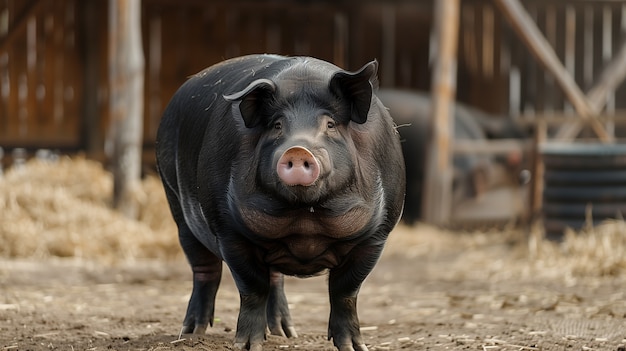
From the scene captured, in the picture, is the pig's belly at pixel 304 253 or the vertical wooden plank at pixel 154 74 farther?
the vertical wooden plank at pixel 154 74

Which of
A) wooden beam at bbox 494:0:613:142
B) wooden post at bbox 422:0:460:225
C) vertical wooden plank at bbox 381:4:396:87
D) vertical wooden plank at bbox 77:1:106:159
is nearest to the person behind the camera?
wooden post at bbox 422:0:460:225

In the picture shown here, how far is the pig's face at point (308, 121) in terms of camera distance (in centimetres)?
342

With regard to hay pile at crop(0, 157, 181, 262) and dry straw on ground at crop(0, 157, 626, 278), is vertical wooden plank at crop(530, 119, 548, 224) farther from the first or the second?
hay pile at crop(0, 157, 181, 262)

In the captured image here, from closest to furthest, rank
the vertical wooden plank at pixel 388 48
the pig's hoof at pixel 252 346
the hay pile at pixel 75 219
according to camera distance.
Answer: the pig's hoof at pixel 252 346, the hay pile at pixel 75 219, the vertical wooden plank at pixel 388 48

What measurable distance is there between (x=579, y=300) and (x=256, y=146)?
292 centimetres

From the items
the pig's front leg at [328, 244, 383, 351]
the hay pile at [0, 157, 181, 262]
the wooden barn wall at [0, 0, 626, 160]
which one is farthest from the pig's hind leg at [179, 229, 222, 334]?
the wooden barn wall at [0, 0, 626, 160]

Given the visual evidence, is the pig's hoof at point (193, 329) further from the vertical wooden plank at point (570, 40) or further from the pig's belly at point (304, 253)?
the vertical wooden plank at point (570, 40)

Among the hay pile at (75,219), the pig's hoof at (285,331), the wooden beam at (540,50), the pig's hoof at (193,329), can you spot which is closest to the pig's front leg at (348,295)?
the pig's hoof at (285,331)

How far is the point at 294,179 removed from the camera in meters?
3.26

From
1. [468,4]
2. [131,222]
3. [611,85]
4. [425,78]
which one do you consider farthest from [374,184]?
[425,78]

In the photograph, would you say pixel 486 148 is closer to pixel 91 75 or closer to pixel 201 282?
pixel 91 75

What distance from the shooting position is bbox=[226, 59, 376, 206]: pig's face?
11.2ft

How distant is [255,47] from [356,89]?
9.19m

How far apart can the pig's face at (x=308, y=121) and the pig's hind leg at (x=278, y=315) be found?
1.08 metres
